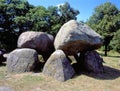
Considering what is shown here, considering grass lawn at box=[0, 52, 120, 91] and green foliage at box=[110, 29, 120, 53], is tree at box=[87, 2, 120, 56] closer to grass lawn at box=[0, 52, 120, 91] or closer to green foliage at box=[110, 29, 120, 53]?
green foliage at box=[110, 29, 120, 53]

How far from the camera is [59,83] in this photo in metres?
12.1

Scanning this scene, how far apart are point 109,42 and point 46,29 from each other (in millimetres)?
12611

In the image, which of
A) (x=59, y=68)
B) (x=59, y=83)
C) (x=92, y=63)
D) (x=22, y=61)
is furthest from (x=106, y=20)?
(x=59, y=83)

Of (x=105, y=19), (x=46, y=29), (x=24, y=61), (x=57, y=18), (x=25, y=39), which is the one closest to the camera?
(x=24, y=61)

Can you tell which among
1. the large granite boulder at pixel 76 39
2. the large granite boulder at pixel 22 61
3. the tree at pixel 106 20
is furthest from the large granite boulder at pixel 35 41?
the tree at pixel 106 20

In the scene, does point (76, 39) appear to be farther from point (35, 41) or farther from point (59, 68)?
point (35, 41)

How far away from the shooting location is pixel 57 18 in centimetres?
3519

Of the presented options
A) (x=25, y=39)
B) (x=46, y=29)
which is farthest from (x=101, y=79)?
(x=46, y=29)

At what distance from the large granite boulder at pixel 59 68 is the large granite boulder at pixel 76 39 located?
78 cm

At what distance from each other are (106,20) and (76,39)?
25.8 meters

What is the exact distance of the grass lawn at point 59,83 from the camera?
11.3 meters

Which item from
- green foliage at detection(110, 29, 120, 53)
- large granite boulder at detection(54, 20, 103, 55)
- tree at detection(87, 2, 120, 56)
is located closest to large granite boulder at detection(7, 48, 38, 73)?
large granite boulder at detection(54, 20, 103, 55)

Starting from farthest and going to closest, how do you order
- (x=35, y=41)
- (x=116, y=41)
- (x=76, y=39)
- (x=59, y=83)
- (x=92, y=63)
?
(x=116, y=41)
(x=35, y=41)
(x=92, y=63)
(x=76, y=39)
(x=59, y=83)

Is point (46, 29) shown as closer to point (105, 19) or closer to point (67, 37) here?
point (105, 19)
